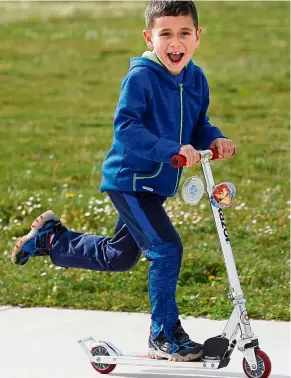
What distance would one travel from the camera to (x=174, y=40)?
192 inches

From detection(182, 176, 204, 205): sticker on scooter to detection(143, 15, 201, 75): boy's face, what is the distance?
0.50 meters

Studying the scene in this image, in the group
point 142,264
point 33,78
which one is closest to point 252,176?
point 142,264

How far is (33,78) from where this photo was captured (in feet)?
48.6

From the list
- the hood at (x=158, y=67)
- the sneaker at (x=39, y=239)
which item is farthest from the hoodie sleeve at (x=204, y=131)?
the sneaker at (x=39, y=239)

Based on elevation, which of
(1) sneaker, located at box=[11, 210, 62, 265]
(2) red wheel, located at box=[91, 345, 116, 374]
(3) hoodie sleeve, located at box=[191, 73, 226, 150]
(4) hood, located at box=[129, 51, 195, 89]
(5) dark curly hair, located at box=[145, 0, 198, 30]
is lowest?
(2) red wheel, located at box=[91, 345, 116, 374]

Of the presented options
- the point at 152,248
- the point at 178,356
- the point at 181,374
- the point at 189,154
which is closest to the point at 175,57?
the point at 189,154

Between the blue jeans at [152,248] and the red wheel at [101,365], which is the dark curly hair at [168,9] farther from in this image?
the red wheel at [101,365]

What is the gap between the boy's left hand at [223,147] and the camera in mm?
5031

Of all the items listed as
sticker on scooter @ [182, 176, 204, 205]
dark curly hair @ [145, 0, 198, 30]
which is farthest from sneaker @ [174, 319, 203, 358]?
dark curly hair @ [145, 0, 198, 30]

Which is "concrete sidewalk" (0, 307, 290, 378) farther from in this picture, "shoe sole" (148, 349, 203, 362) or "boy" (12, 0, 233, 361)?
"boy" (12, 0, 233, 361)

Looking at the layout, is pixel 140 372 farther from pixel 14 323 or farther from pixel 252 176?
pixel 252 176

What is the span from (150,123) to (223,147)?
349 millimetres

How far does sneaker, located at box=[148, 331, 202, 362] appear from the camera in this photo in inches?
193

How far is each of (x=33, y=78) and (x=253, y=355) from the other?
10.4 meters
